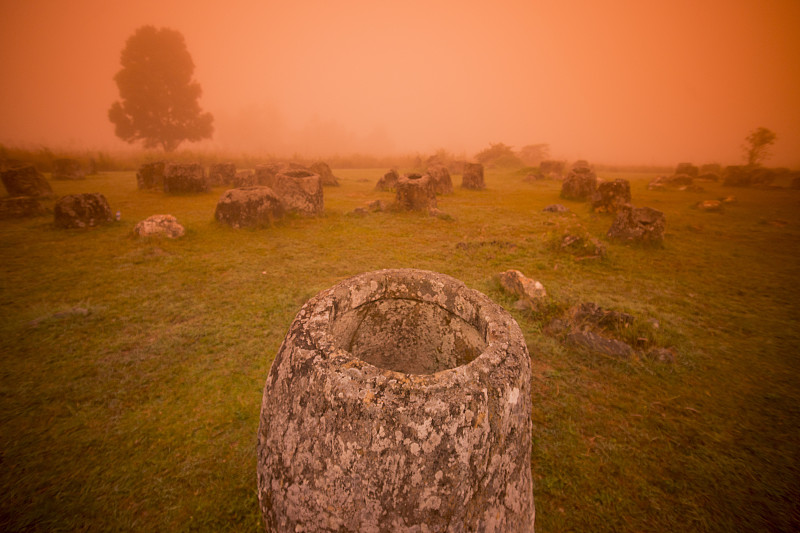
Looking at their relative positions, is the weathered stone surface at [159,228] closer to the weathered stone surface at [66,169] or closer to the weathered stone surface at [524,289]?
the weathered stone surface at [524,289]

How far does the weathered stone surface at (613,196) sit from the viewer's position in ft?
34.3

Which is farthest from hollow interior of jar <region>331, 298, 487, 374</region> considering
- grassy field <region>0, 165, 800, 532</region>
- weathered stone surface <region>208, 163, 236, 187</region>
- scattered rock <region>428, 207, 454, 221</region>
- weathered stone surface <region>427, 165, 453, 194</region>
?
weathered stone surface <region>208, 163, 236, 187</region>

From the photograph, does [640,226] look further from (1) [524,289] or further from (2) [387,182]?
(2) [387,182]

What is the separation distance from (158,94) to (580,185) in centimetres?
3068

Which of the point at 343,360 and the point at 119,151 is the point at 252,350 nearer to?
the point at 343,360

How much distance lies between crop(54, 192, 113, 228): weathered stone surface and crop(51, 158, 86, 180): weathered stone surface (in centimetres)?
931

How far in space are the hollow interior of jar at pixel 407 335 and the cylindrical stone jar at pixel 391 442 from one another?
0.50 metres

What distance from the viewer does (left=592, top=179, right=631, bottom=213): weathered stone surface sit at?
10461 mm

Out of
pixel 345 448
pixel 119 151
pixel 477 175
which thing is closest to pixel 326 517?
pixel 345 448

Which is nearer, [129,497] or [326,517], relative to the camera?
[326,517]

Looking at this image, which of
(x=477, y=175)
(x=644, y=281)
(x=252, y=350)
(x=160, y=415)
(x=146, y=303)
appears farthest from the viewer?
(x=477, y=175)

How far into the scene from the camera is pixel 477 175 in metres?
15.1

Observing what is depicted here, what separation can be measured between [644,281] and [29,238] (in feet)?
42.2

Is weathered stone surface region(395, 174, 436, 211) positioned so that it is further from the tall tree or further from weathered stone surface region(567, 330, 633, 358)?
the tall tree
